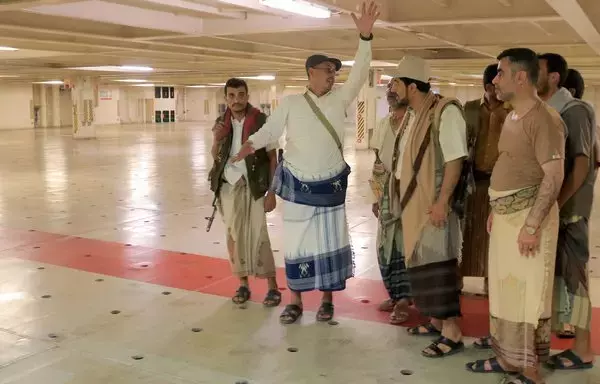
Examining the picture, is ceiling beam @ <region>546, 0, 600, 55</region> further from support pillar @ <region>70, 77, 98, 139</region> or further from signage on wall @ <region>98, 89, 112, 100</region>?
signage on wall @ <region>98, 89, 112, 100</region>

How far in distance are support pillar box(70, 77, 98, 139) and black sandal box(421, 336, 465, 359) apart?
64.6 ft

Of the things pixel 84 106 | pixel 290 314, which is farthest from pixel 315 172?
pixel 84 106

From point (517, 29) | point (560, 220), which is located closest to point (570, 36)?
point (517, 29)

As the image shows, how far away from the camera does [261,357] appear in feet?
10.6

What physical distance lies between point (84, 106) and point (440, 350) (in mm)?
20473

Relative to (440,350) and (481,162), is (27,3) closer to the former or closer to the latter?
(481,162)

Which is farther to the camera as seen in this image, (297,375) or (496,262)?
(297,375)

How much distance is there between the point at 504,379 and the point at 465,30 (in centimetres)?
625

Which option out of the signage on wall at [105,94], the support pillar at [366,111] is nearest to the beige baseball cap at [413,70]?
the support pillar at [366,111]

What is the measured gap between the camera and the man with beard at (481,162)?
3500 millimetres

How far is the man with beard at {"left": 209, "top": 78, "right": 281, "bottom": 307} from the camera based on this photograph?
13.0ft

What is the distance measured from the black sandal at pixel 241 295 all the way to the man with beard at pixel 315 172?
0.45m

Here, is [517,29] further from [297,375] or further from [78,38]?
[297,375]

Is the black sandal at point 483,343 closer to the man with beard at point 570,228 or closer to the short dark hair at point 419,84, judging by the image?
the man with beard at point 570,228
